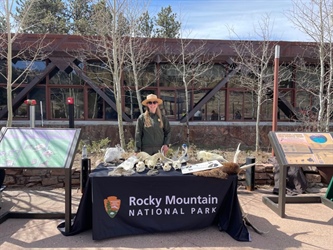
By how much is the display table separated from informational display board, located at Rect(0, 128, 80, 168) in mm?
512

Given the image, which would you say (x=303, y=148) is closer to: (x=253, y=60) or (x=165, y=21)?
(x=253, y=60)

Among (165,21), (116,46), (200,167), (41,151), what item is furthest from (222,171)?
(165,21)

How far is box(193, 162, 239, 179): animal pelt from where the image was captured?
Result: 3398mm

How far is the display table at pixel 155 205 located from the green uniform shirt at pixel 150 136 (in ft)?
2.69

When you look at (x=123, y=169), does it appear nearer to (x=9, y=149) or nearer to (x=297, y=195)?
(x=9, y=149)

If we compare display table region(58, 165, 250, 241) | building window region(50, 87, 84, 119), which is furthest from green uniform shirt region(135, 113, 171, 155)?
building window region(50, 87, 84, 119)

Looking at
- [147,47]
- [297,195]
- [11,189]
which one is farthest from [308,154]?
[147,47]

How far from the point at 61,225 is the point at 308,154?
358 cm

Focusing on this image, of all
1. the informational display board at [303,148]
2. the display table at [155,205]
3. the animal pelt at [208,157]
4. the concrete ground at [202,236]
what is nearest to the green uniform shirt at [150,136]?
the animal pelt at [208,157]

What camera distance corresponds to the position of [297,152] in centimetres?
420

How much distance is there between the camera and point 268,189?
18.2ft

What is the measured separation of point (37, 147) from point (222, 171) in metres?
2.41

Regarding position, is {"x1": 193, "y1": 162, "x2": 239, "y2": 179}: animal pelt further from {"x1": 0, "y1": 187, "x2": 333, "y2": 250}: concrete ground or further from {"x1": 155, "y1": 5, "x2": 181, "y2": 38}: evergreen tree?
{"x1": 155, "y1": 5, "x2": 181, "y2": 38}: evergreen tree

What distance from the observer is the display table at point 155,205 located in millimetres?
3330
